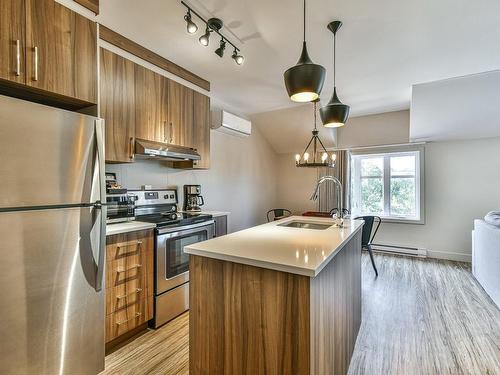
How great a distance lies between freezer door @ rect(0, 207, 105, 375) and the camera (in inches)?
54.7

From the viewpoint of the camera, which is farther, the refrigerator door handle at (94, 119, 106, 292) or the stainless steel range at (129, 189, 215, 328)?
the stainless steel range at (129, 189, 215, 328)

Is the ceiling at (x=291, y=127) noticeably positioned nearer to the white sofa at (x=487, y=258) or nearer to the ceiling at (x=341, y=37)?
the ceiling at (x=341, y=37)

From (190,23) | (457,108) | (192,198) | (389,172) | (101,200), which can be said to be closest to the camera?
(101,200)

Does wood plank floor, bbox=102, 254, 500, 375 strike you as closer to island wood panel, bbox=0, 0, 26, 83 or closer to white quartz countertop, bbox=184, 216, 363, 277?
white quartz countertop, bbox=184, 216, 363, 277

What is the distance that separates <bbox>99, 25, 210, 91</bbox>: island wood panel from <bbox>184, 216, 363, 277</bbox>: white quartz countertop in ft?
6.81

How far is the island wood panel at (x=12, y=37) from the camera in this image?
1409mm

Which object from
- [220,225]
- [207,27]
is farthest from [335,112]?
[220,225]

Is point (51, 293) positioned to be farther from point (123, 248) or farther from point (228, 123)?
point (228, 123)

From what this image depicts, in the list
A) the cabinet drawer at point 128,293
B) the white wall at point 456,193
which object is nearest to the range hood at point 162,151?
the cabinet drawer at point 128,293

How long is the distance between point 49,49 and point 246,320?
6.57ft

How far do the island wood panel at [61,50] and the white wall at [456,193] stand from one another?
538cm

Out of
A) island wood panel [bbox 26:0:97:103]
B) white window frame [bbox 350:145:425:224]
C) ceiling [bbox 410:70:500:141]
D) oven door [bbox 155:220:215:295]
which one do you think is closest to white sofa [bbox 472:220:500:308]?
white window frame [bbox 350:145:425:224]

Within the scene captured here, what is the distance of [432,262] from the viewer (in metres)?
4.58

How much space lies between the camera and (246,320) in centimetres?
140
